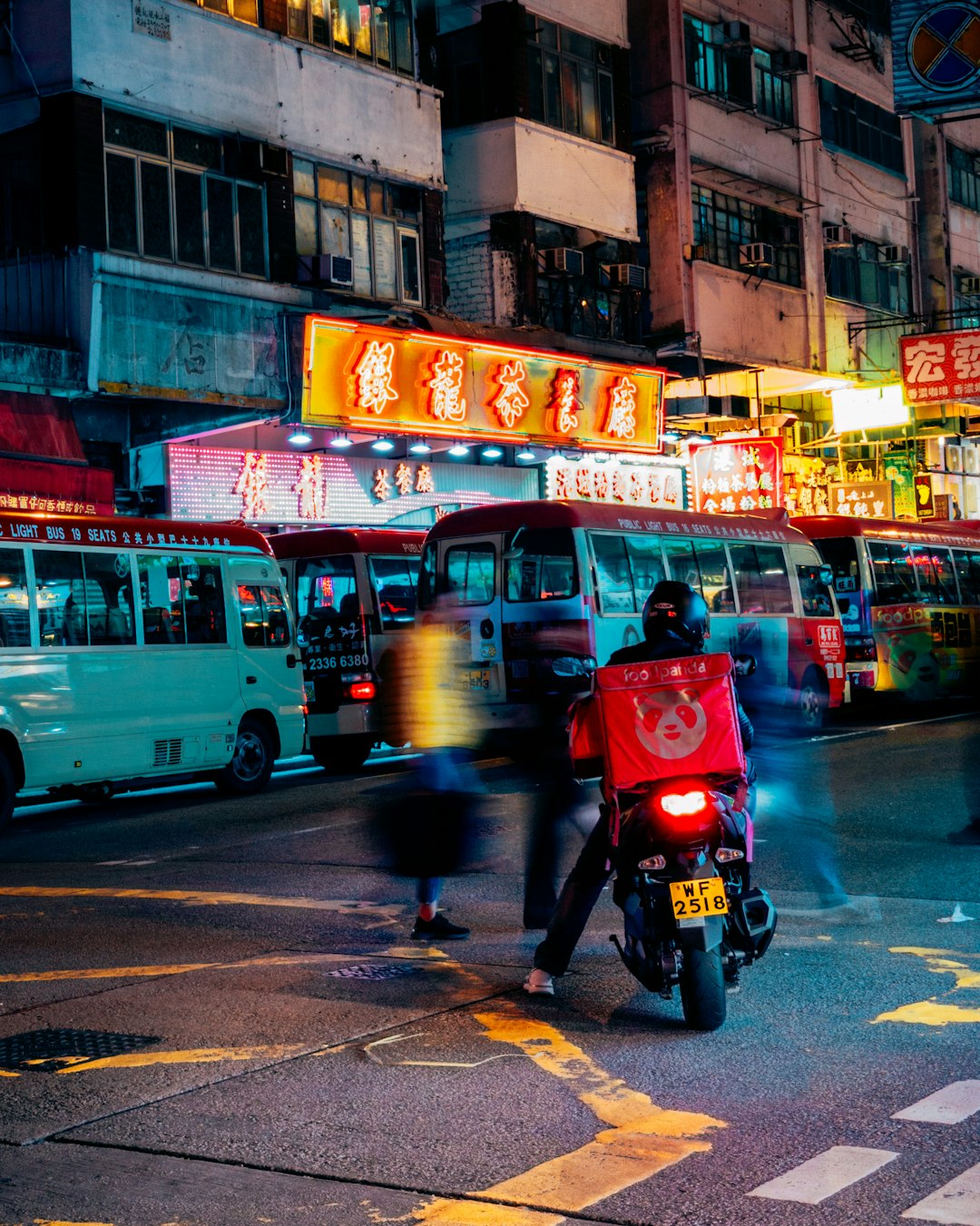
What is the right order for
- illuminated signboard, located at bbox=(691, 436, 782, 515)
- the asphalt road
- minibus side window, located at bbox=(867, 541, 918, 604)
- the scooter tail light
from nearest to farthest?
the asphalt road → the scooter tail light → minibus side window, located at bbox=(867, 541, 918, 604) → illuminated signboard, located at bbox=(691, 436, 782, 515)

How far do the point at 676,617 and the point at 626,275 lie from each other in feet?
76.0

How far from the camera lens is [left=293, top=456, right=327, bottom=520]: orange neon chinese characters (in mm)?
24594

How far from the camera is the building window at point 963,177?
43156mm

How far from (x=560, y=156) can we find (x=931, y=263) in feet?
54.9

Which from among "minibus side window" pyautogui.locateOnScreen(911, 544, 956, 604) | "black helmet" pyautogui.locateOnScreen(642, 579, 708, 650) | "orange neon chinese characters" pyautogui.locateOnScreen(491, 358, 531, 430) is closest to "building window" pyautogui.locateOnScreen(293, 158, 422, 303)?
"orange neon chinese characters" pyautogui.locateOnScreen(491, 358, 531, 430)

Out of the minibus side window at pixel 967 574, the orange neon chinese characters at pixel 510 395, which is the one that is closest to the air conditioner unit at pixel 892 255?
the minibus side window at pixel 967 574

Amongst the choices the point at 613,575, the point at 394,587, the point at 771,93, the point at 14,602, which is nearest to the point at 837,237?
the point at 771,93

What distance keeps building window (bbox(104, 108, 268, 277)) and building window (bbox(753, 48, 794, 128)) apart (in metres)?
14.6

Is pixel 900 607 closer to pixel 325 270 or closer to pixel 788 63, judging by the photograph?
pixel 325 270

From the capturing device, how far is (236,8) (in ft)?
75.6

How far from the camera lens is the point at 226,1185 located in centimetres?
474

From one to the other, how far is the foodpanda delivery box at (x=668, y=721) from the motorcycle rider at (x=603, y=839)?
175 mm

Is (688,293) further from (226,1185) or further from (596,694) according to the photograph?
(226,1185)

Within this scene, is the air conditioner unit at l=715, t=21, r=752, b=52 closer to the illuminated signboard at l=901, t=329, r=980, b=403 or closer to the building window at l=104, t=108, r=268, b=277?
the illuminated signboard at l=901, t=329, r=980, b=403
